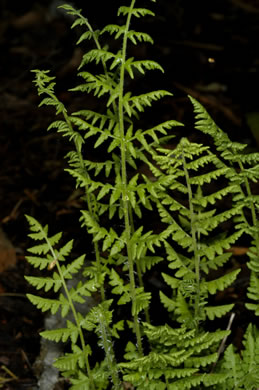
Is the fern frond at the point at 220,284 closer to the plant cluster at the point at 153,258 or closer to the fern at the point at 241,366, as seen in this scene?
the plant cluster at the point at 153,258

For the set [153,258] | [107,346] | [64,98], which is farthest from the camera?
[64,98]

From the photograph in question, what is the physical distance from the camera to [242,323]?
3.11m

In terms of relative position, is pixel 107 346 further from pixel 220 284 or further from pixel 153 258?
pixel 220 284

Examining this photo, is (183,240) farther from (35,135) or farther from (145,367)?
(35,135)

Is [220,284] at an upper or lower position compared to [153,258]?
lower

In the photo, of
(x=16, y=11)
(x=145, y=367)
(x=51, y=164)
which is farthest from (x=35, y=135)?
(x=16, y=11)

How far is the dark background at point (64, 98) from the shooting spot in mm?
3590

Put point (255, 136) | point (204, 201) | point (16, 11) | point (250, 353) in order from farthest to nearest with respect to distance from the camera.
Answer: point (16, 11) < point (255, 136) < point (250, 353) < point (204, 201)

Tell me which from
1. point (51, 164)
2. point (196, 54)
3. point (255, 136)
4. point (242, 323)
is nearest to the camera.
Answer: point (242, 323)

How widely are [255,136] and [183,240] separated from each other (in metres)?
1.91

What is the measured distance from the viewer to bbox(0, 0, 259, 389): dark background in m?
3.59

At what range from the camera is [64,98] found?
17.3 ft

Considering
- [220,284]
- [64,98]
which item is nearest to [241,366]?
[220,284]

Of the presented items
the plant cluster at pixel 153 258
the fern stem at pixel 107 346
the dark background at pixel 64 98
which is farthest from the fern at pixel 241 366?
the dark background at pixel 64 98
